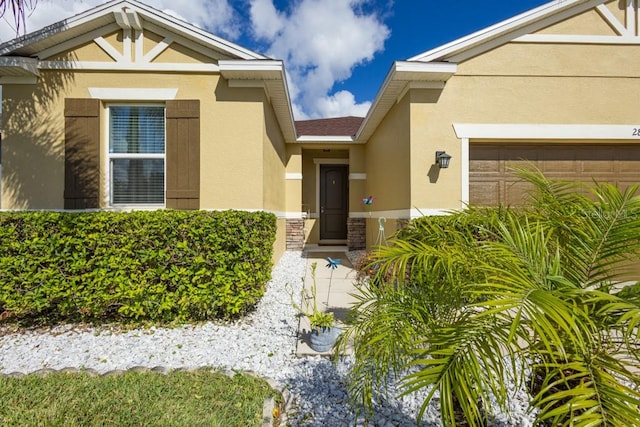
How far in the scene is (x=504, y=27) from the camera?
5.08 m

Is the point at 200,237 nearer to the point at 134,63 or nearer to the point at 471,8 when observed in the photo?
the point at 134,63

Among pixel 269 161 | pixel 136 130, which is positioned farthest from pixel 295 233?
pixel 136 130

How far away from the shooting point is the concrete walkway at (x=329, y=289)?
3.51 metres

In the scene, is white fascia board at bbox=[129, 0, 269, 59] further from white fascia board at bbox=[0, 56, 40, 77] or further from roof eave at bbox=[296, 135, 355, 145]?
roof eave at bbox=[296, 135, 355, 145]

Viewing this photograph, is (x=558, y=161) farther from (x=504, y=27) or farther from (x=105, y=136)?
(x=105, y=136)

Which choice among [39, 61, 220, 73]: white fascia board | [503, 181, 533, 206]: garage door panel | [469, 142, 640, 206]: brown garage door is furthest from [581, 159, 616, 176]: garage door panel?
[39, 61, 220, 73]: white fascia board

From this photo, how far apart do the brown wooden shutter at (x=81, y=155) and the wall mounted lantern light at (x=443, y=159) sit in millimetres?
5492

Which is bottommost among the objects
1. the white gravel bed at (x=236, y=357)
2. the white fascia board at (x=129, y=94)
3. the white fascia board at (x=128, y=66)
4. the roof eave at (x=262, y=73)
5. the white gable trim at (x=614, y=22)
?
the white gravel bed at (x=236, y=357)

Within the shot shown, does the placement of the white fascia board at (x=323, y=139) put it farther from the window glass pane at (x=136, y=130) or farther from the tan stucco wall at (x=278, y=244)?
the window glass pane at (x=136, y=130)

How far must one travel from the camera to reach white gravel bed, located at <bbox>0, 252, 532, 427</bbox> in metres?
2.29

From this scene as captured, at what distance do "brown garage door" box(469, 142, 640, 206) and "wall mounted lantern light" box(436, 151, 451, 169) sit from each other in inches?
24.2

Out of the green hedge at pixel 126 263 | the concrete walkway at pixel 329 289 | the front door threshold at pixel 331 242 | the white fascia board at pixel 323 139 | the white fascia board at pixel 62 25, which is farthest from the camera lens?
the front door threshold at pixel 331 242

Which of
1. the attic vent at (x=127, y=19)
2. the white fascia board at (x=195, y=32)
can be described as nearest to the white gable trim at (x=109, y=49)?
the attic vent at (x=127, y=19)

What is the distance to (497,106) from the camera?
5250 millimetres
